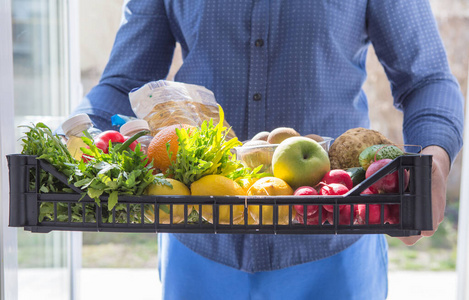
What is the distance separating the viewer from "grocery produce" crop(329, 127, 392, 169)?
0.75 m

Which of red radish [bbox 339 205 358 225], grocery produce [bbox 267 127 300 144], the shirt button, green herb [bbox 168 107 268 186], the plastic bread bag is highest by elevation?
the shirt button

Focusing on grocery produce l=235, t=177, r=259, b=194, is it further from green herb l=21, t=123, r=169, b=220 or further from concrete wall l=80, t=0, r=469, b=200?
concrete wall l=80, t=0, r=469, b=200

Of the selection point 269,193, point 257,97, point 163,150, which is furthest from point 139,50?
point 269,193

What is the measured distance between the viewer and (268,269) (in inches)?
43.4

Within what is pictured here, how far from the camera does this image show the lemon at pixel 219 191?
0.63 m

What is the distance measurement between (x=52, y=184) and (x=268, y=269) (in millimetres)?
590

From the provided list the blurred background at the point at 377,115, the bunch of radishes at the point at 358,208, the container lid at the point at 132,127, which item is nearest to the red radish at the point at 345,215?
the bunch of radishes at the point at 358,208

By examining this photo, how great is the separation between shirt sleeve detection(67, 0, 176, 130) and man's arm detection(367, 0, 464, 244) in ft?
1.59

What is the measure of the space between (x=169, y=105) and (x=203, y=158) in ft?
0.74

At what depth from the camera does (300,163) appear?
2.26ft

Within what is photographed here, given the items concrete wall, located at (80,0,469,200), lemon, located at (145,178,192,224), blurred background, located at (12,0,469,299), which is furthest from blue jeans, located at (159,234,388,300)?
concrete wall, located at (80,0,469,200)

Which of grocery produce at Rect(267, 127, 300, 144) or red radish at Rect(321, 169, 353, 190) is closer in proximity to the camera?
red radish at Rect(321, 169, 353, 190)

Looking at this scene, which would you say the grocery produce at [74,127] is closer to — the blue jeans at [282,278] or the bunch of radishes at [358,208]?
the bunch of radishes at [358,208]

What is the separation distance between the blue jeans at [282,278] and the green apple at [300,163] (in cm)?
46
